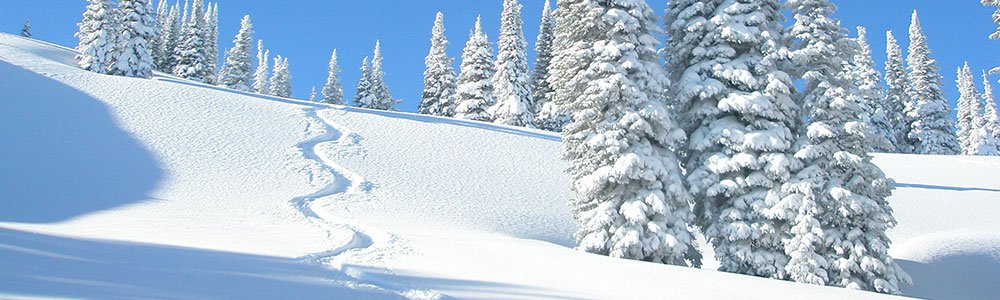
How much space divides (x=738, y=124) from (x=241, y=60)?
60.4m

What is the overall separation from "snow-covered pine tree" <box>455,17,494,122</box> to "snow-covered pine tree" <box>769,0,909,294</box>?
36.0 m

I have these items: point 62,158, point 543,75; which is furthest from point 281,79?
point 62,158

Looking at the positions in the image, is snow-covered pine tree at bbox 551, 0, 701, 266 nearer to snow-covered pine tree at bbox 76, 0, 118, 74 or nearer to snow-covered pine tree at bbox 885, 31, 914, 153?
snow-covered pine tree at bbox 76, 0, 118, 74

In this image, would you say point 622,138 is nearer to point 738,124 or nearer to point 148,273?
point 738,124

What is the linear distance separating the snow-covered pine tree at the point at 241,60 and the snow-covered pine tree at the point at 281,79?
1416 cm

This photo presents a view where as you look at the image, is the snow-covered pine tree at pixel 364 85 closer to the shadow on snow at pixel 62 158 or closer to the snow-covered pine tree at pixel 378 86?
the snow-covered pine tree at pixel 378 86

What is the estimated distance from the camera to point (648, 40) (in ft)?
53.0

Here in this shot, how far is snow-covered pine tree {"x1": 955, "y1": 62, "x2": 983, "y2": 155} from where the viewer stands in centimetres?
6031

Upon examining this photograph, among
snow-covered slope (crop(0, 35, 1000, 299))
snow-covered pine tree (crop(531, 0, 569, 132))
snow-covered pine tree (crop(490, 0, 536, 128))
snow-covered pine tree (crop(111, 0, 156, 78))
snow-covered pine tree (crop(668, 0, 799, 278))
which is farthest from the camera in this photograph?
snow-covered pine tree (crop(531, 0, 569, 132))

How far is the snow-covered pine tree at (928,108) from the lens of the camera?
5188 cm

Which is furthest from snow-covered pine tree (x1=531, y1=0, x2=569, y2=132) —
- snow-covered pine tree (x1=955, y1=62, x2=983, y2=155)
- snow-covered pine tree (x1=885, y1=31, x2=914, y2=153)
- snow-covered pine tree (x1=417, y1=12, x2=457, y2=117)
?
snow-covered pine tree (x1=955, y1=62, x2=983, y2=155)

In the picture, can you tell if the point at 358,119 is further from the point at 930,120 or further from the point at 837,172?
the point at 930,120

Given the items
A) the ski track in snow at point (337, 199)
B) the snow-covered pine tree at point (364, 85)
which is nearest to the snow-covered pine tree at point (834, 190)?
the ski track in snow at point (337, 199)

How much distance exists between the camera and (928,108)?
51906mm
